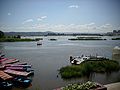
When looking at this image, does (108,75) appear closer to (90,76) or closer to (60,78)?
(90,76)

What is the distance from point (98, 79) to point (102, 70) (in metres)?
1.68

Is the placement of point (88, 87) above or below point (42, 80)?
above

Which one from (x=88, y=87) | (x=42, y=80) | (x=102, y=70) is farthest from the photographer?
(x=102, y=70)

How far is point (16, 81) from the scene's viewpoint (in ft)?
32.3

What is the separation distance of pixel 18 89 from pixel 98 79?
17.1 ft

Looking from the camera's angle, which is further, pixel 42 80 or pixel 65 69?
pixel 65 69

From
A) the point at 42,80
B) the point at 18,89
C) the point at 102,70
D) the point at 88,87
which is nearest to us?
the point at 88,87

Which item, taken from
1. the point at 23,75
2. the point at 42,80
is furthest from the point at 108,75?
the point at 23,75

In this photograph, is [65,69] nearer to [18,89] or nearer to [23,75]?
[23,75]

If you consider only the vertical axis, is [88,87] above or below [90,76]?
above

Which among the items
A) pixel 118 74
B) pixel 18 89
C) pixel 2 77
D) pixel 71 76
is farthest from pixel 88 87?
pixel 118 74

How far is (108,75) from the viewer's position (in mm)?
11898

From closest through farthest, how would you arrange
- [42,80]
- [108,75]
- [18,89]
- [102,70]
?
1. [18,89]
2. [42,80]
3. [108,75]
4. [102,70]

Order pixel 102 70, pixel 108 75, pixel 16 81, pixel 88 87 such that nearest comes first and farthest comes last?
pixel 88 87, pixel 16 81, pixel 108 75, pixel 102 70
